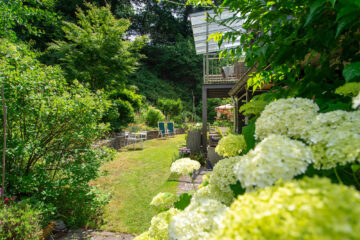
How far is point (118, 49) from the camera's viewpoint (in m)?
10.2

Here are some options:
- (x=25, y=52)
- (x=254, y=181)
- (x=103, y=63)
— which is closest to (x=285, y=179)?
(x=254, y=181)

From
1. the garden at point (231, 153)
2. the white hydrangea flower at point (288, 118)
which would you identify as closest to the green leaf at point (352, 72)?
the garden at point (231, 153)

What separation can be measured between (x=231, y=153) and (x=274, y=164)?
671 millimetres

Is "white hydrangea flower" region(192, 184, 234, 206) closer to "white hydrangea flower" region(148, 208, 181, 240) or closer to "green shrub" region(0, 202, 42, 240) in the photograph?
"white hydrangea flower" region(148, 208, 181, 240)

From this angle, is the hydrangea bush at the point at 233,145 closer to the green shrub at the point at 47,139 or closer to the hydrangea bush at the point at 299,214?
the hydrangea bush at the point at 299,214

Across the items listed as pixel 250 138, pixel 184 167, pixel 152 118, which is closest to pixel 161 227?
pixel 184 167

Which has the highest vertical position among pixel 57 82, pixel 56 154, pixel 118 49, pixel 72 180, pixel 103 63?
pixel 118 49

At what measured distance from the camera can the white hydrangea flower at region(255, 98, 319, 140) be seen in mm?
624

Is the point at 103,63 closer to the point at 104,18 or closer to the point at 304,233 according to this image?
the point at 104,18

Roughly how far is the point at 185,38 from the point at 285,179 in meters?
27.8

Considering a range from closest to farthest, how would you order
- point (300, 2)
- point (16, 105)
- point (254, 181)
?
point (254, 181), point (300, 2), point (16, 105)

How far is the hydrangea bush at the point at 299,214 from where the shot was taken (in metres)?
0.26

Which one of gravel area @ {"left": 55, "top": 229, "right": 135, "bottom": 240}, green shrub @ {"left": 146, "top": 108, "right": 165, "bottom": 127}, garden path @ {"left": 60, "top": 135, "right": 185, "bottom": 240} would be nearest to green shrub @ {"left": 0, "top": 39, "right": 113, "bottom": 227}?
gravel area @ {"left": 55, "top": 229, "right": 135, "bottom": 240}

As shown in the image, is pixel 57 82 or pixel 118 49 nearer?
pixel 57 82
